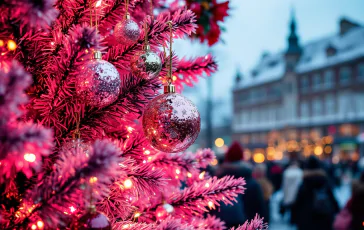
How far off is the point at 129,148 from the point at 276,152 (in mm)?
38405

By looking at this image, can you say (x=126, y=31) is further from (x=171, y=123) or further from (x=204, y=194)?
(x=204, y=194)

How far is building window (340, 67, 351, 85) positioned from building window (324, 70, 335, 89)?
946 mm

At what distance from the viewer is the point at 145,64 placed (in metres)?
1.13

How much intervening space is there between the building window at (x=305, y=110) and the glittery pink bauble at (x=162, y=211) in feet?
122

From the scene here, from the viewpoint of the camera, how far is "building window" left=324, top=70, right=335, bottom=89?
3422 centimetres

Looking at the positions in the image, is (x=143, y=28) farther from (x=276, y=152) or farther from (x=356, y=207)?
(x=276, y=152)

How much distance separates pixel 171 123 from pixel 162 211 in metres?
0.47

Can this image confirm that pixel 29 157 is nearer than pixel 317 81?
Yes

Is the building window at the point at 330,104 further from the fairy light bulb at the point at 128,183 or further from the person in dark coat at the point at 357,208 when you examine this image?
the fairy light bulb at the point at 128,183

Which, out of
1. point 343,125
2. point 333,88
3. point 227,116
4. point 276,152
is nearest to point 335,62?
point 333,88

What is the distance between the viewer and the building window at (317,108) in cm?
3544

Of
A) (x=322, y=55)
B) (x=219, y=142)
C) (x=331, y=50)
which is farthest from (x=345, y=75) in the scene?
(x=219, y=142)

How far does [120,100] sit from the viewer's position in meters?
1.14

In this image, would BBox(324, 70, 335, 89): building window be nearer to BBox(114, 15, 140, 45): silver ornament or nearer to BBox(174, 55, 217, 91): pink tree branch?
BBox(174, 55, 217, 91): pink tree branch
